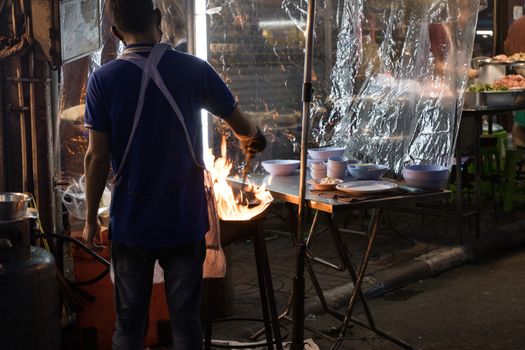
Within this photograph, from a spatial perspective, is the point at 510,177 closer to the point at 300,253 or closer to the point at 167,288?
the point at 300,253

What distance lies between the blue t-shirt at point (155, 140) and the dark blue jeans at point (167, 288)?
0.31ft

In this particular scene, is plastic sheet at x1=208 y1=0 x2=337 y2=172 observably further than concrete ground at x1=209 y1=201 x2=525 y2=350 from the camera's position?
Yes

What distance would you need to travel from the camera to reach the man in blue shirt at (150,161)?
129 inches

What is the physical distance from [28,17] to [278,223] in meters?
4.43

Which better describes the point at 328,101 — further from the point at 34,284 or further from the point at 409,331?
the point at 34,284

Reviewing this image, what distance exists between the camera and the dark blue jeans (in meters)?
3.45

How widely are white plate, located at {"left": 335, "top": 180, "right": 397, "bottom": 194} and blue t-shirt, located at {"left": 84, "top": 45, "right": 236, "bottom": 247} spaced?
125cm

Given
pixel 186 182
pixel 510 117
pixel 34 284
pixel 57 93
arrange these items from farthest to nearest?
pixel 510 117, pixel 57 93, pixel 34 284, pixel 186 182

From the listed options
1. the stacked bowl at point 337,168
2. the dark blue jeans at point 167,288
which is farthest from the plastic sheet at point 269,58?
the dark blue jeans at point 167,288

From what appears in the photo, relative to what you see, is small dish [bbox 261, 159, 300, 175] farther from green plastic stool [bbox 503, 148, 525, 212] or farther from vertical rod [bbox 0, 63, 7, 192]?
green plastic stool [bbox 503, 148, 525, 212]

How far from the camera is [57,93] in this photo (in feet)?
16.3

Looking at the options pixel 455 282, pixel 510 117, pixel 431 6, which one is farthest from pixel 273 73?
pixel 510 117

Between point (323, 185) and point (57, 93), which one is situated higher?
point (57, 93)

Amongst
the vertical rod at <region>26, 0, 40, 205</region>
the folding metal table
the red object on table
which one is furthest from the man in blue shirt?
the vertical rod at <region>26, 0, 40, 205</region>
